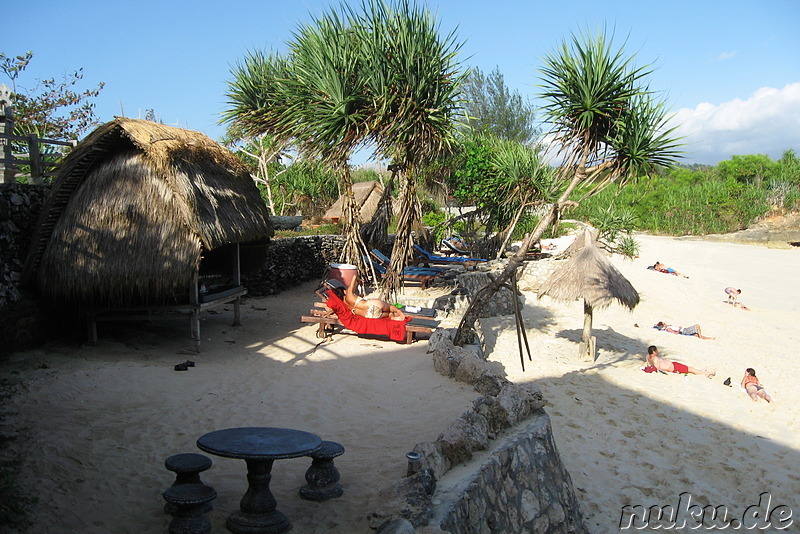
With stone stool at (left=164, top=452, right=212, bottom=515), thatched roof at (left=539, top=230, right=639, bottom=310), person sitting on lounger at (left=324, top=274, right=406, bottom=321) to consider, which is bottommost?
stone stool at (left=164, top=452, right=212, bottom=515)

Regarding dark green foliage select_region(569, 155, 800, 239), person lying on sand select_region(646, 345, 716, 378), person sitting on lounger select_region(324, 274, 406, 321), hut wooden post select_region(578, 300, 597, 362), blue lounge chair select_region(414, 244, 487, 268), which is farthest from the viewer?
dark green foliage select_region(569, 155, 800, 239)

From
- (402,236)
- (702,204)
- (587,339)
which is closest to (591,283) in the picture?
(587,339)

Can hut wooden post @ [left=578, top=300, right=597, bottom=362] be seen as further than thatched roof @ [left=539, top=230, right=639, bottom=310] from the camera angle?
Yes

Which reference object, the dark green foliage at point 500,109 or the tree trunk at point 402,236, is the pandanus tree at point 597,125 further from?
the dark green foliage at point 500,109

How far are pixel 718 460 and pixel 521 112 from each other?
37.9 metres

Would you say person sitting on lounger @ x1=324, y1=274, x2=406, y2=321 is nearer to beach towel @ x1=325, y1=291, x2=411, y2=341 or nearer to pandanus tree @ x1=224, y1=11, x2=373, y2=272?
A: beach towel @ x1=325, y1=291, x2=411, y2=341

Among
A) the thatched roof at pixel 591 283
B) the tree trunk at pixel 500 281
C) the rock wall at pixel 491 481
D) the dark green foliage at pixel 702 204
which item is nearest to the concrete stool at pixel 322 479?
the rock wall at pixel 491 481

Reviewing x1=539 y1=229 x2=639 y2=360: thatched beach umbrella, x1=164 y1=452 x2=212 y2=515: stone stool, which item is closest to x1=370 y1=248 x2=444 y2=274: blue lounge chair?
x1=539 y1=229 x2=639 y2=360: thatched beach umbrella

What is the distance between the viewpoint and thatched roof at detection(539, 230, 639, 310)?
10172mm

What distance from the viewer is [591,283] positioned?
10.3 m

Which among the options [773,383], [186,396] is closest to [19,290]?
[186,396]

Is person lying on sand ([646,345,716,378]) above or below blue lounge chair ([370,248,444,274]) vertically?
below

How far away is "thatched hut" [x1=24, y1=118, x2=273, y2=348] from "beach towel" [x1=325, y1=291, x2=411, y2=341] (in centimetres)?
207

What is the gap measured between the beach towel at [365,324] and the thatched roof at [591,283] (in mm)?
3119
